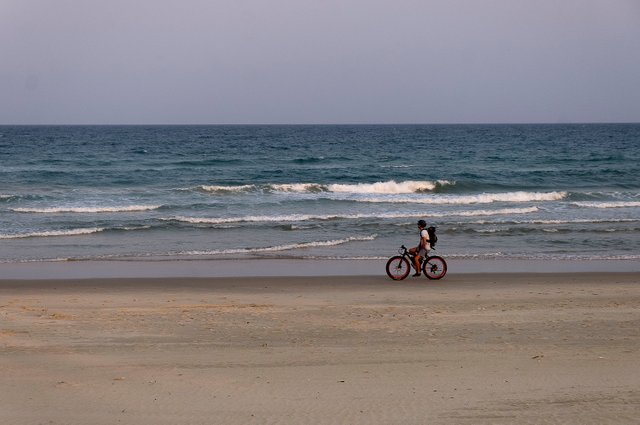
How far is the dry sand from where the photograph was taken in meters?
7.02

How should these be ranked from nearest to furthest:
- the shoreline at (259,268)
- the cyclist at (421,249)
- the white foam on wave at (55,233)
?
the cyclist at (421,249), the shoreline at (259,268), the white foam on wave at (55,233)

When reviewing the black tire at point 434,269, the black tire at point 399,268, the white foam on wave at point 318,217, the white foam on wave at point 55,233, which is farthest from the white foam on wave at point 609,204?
the white foam on wave at point 55,233

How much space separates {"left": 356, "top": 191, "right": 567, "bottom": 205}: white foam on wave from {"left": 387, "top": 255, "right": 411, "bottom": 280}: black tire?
1529 cm

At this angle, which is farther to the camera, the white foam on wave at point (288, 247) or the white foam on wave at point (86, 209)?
the white foam on wave at point (86, 209)

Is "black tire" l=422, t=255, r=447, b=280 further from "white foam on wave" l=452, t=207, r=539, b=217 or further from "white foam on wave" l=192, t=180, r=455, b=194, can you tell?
"white foam on wave" l=192, t=180, r=455, b=194

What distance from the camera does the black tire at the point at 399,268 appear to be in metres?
15.0

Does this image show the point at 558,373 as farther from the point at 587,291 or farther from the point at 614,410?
the point at 587,291

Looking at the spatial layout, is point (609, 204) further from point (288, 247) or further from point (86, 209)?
point (86, 209)

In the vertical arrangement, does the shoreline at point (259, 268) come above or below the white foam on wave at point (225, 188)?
below

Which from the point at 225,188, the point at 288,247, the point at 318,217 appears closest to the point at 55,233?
the point at 288,247

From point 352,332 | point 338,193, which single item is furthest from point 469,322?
point 338,193

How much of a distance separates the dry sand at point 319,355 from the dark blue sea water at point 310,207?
547cm

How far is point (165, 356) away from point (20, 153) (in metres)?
53.9

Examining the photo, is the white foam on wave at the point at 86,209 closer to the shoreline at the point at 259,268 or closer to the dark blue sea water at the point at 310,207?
the dark blue sea water at the point at 310,207
